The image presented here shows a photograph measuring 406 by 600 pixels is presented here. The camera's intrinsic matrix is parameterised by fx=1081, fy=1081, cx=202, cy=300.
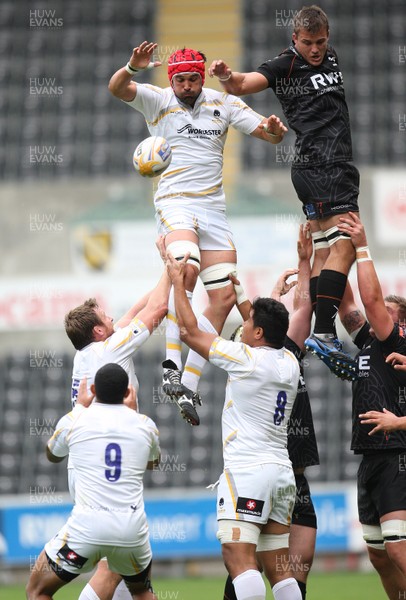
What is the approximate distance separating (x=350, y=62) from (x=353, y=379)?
1119 cm

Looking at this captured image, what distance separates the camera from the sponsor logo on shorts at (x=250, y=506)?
6785 millimetres

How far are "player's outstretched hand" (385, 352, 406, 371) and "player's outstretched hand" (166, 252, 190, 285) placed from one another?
4.98ft

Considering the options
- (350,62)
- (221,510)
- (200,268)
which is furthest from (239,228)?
(221,510)

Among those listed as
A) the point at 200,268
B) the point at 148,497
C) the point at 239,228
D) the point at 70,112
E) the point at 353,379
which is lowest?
the point at 148,497

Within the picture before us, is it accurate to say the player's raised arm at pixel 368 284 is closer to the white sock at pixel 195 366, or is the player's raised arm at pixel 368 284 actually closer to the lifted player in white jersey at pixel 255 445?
the lifted player in white jersey at pixel 255 445

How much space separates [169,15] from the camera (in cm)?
1911

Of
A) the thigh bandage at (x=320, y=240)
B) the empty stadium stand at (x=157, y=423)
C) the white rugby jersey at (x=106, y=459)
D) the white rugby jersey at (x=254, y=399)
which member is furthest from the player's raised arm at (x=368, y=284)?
the empty stadium stand at (x=157, y=423)

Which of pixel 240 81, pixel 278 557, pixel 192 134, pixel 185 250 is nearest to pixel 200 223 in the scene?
pixel 185 250

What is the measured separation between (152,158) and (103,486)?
2225 mm

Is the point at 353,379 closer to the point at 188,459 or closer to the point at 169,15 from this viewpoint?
the point at 188,459

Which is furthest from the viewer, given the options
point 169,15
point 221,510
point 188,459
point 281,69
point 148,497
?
point 169,15

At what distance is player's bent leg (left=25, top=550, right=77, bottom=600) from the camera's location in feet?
22.0

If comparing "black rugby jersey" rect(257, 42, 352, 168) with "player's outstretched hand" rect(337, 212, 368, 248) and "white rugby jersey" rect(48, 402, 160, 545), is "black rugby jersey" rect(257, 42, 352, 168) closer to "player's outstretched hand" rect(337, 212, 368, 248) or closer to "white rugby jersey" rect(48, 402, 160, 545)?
"player's outstretched hand" rect(337, 212, 368, 248)

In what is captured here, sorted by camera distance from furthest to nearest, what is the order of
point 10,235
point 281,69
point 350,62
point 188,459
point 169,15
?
1. point 169,15
2. point 350,62
3. point 10,235
4. point 188,459
5. point 281,69
